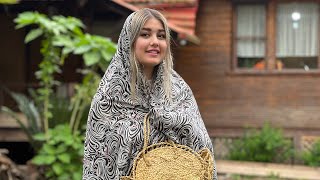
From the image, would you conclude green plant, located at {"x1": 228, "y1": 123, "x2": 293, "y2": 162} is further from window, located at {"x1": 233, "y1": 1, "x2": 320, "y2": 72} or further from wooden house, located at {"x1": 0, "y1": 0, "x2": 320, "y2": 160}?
window, located at {"x1": 233, "y1": 1, "x2": 320, "y2": 72}

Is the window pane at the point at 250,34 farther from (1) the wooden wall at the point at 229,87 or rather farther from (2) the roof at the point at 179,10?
(2) the roof at the point at 179,10

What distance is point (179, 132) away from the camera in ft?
8.20

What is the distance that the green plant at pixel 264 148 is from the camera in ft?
31.6

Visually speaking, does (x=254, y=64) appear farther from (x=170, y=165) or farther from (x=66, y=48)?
(x=170, y=165)

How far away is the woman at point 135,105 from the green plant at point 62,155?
387cm

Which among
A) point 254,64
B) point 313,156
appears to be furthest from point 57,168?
point 254,64

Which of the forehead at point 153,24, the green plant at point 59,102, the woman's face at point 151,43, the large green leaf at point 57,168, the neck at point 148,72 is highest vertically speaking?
the forehead at point 153,24

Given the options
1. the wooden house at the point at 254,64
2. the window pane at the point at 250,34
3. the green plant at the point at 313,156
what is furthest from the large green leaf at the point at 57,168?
the window pane at the point at 250,34

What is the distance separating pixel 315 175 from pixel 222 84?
331cm

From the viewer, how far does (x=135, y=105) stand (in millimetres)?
2508

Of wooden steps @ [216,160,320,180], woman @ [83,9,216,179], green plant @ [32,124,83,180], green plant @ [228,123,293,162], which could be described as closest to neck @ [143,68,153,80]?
woman @ [83,9,216,179]

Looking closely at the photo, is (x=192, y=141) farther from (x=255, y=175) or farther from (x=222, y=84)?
(x=222, y=84)

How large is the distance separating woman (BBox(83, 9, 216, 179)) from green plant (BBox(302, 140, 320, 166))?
7454 millimetres

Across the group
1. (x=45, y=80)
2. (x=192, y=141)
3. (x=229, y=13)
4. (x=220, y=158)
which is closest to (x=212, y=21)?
(x=229, y=13)
